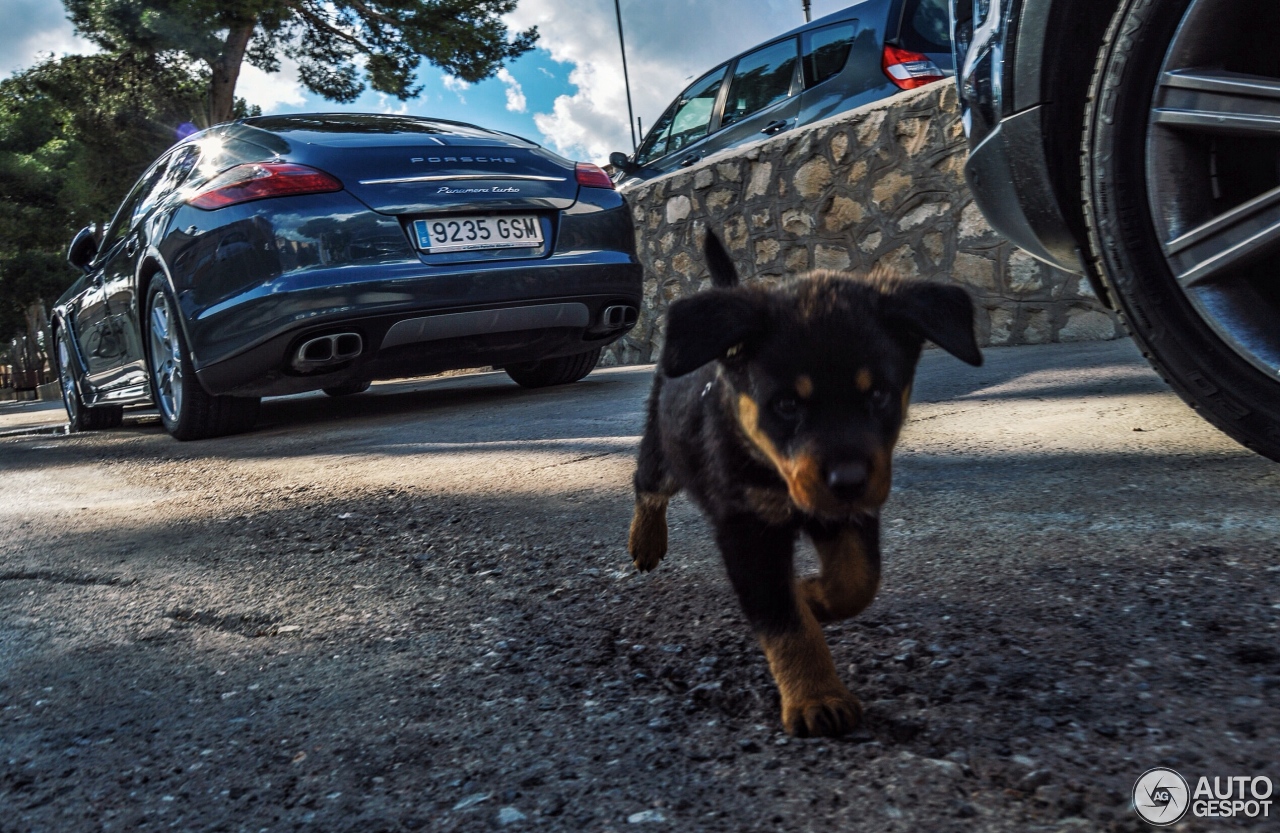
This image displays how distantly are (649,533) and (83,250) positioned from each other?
6.26 m

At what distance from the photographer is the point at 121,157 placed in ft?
82.3

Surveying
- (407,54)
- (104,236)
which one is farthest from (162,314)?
(407,54)

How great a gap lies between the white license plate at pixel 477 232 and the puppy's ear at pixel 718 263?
2.91 meters

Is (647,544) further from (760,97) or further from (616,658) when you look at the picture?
(760,97)

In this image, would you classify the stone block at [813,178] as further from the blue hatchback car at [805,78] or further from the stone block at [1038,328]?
the stone block at [1038,328]

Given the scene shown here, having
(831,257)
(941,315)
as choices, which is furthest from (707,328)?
(831,257)

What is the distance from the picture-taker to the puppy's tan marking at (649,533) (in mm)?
2691

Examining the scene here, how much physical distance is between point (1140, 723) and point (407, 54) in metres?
19.3

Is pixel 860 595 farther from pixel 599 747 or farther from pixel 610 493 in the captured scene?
pixel 610 493

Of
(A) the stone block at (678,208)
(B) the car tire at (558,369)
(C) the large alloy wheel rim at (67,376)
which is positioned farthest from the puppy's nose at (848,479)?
(A) the stone block at (678,208)

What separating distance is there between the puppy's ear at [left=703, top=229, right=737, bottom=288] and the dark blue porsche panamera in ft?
9.40

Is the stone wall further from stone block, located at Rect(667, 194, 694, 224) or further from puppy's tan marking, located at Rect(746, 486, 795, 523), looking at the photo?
puppy's tan marking, located at Rect(746, 486, 795, 523)

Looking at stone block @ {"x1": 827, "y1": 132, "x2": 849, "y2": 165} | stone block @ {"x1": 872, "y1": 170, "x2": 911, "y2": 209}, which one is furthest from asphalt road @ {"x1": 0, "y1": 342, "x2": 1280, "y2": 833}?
stone block @ {"x1": 827, "y1": 132, "x2": 849, "y2": 165}

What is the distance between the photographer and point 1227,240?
8.25ft
